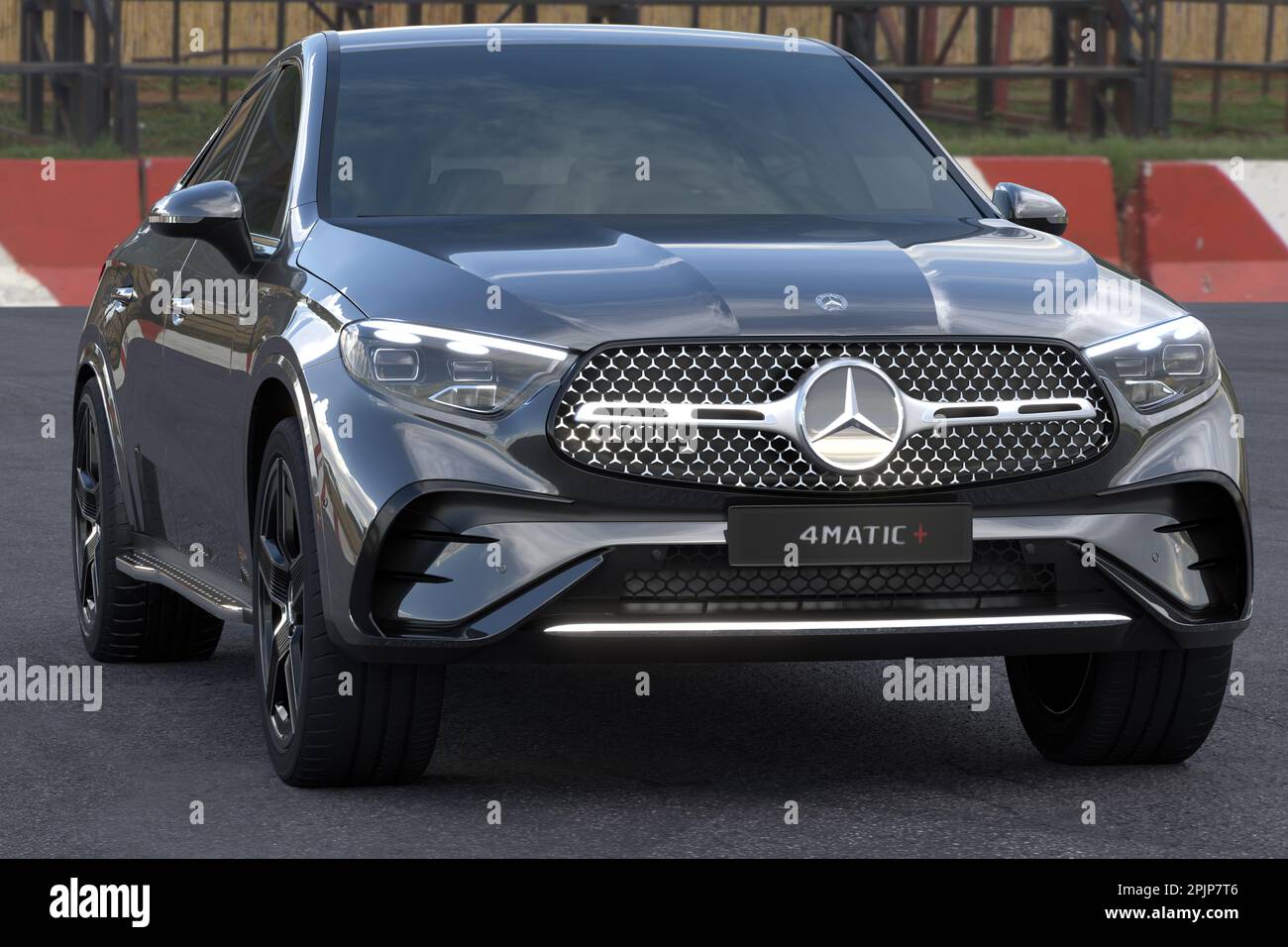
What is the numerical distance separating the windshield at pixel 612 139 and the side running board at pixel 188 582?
1.01 meters

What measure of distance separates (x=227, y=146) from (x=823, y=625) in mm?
3076

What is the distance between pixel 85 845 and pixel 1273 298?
50.9ft

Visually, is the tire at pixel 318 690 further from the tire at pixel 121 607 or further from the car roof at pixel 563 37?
the tire at pixel 121 607

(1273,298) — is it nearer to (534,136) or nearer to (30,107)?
(30,107)

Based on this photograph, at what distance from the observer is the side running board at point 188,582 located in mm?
6398

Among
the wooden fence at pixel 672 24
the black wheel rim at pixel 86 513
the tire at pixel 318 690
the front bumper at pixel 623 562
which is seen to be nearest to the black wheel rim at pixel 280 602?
the tire at pixel 318 690

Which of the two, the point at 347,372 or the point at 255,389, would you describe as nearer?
the point at 347,372

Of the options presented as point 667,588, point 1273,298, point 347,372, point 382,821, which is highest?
point 347,372

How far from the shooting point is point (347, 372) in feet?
17.6

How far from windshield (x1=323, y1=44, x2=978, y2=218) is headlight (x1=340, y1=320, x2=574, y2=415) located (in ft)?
3.33

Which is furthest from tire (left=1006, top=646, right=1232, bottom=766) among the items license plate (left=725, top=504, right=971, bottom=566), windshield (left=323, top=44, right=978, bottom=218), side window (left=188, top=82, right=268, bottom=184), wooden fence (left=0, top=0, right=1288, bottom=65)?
wooden fence (left=0, top=0, right=1288, bottom=65)
